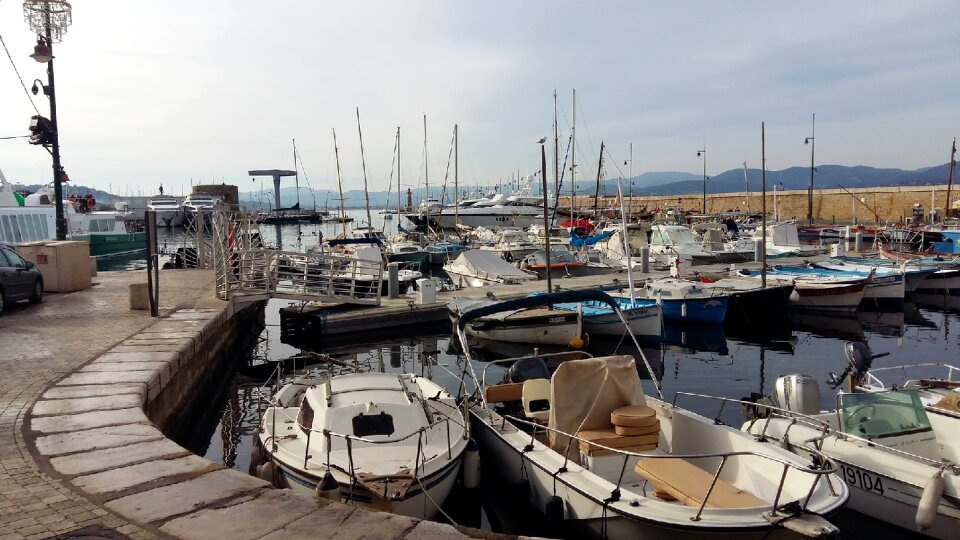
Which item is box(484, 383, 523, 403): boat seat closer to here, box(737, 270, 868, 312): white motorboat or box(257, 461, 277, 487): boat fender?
box(257, 461, 277, 487): boat fender

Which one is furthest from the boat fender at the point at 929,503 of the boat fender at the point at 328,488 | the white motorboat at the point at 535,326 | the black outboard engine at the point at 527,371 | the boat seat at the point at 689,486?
the white motorboat at the point at 535,326

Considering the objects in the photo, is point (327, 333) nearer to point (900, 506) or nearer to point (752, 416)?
point (752, 416)

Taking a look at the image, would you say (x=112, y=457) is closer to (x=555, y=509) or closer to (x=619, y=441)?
(x=555, y=509)

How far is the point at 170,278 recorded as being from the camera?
26.2 m

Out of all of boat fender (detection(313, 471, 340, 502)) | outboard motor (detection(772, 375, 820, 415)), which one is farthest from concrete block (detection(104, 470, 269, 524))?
outboard motor (detection(772, 375, 820, 415))

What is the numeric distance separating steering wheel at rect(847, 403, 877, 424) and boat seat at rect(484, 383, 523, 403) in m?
4.79

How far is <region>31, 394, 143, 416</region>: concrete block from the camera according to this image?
27.7ft

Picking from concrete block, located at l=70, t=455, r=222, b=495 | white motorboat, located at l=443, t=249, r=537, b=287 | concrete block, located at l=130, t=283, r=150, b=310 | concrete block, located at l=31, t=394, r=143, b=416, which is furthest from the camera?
white motorboat, located at l=443, t=249, r=537, b=287

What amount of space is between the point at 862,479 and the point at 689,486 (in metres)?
3.37

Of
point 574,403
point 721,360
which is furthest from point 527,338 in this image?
point 574,403

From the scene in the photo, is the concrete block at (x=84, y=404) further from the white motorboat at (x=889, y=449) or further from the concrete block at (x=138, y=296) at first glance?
the concrete block at (x=138, y=296)

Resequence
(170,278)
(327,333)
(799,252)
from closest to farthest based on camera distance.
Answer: (327,333) → (170,278) → (799,252)

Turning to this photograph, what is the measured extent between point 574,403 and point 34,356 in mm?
9120

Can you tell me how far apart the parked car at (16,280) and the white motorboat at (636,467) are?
1226 centimetres
